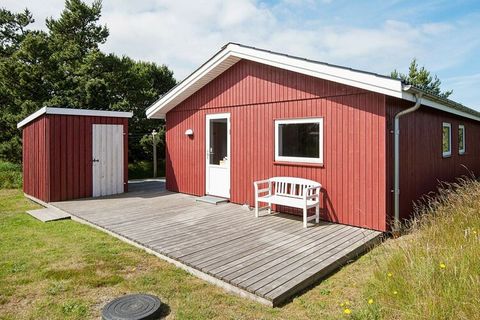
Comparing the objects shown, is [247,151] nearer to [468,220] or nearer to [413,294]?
[468,220]

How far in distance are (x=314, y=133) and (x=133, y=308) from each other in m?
4.45

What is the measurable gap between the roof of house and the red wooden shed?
142cm

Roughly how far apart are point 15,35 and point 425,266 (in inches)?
858

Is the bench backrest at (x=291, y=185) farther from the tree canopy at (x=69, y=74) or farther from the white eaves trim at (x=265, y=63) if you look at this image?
the tree canopy at (x=69, y=74)

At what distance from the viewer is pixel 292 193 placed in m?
6.56

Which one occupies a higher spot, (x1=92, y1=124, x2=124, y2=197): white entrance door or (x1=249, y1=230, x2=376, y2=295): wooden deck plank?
(x1=92, y1=124, x2=124, y2=197): white entrance door

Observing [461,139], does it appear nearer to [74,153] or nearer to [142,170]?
[74,153]

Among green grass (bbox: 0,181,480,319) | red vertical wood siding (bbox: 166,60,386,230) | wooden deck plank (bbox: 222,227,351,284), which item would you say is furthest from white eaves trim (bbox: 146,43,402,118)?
wooden deck plank (bbox: 222,227,351,284)

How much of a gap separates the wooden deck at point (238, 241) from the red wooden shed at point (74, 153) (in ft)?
3.28

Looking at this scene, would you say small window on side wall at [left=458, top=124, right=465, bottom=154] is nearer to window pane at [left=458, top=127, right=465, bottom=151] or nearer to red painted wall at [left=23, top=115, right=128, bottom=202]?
window pane at [left=458, top=127, right=465, bottom=151]

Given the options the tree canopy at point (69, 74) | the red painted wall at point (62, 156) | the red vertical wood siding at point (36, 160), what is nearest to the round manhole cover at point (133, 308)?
the red painted wall at point (62, 156)

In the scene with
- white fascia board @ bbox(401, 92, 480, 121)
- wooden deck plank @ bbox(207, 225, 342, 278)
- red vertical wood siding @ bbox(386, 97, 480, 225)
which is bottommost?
wooden deck plank @ bbox(207, 225, 342, 278)

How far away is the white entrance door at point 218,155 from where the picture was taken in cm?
809

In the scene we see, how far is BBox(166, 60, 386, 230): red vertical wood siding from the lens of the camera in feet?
18.1
